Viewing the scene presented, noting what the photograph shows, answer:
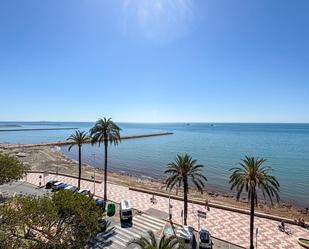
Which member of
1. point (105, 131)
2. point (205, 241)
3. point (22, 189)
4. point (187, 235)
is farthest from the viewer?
point (22, 189)

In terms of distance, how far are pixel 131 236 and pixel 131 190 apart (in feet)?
53.9

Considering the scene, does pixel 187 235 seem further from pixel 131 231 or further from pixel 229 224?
pixel 229 224

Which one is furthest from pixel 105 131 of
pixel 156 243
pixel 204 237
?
pixel 156 243

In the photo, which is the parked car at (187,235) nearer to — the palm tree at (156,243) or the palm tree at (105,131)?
the palm tree at (156,243)

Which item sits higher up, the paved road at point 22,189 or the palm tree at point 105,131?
the palm tree at point 105,131

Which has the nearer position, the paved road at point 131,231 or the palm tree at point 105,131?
the paved road at point 131,231

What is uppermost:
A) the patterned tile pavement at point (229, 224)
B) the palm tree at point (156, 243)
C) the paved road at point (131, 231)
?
the palm tree at point (156, 243)

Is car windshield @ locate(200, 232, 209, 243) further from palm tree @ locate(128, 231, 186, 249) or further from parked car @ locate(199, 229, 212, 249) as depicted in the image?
palm tree @ locate(128, 231, 186, 249)

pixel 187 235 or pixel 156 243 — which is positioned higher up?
pixel 156 243

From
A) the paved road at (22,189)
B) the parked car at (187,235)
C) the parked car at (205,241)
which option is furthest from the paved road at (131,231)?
the paved road at (22,189)

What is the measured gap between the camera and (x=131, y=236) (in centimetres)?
2433

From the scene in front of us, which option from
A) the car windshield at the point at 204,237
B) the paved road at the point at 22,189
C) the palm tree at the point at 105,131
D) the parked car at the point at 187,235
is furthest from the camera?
the paved road at the point at 22,189

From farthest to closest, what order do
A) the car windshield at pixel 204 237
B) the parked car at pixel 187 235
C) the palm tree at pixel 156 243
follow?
1. the parked car at pixel 187 235
2. the car windshield at pixel 204 237
3. the palm tree at pixel 156 243

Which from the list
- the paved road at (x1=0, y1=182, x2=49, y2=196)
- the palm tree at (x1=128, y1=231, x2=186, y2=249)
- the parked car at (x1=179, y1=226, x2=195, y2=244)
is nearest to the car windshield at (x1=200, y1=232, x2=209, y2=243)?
the parked car at (x1=179, y1=226, x2=195, y2=244)
